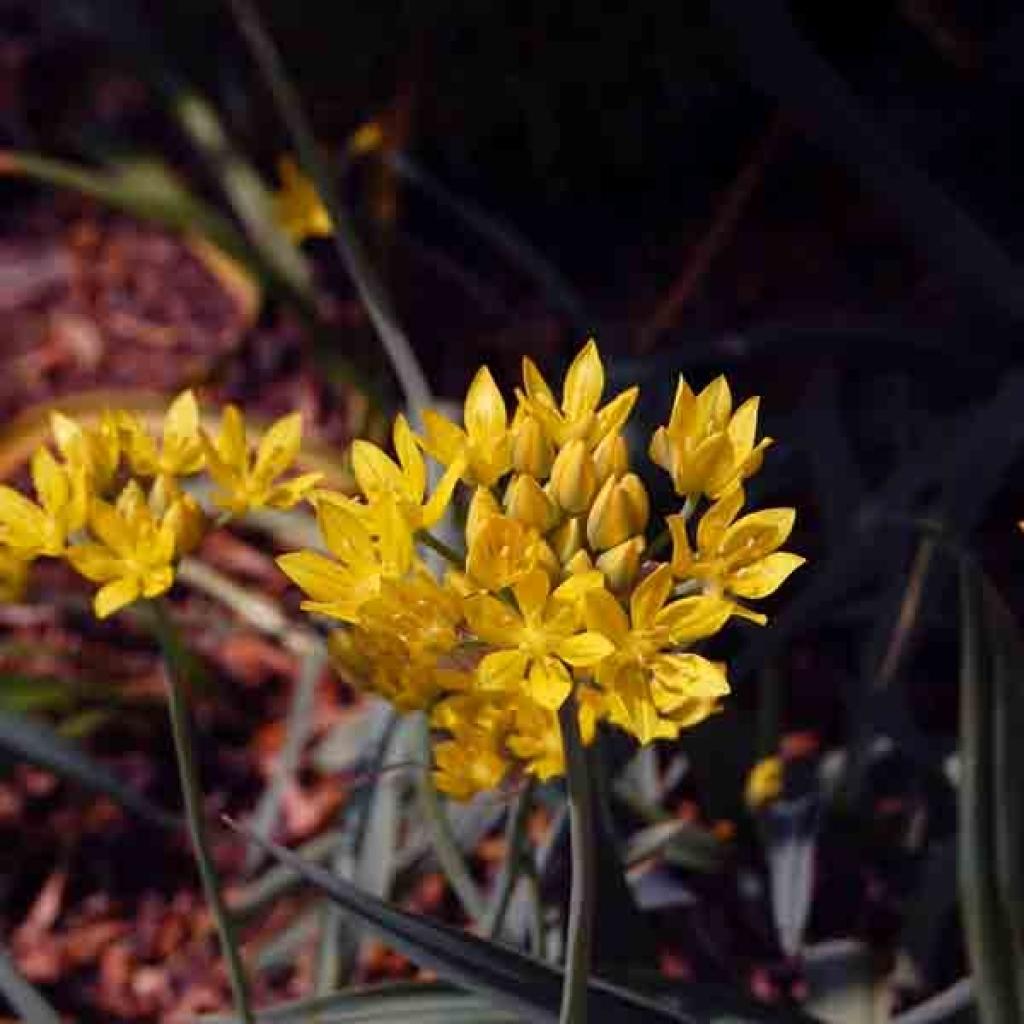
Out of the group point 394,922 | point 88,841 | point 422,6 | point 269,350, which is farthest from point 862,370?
point 394,922

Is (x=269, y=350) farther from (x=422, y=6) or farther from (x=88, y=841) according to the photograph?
(x=88, y=841)

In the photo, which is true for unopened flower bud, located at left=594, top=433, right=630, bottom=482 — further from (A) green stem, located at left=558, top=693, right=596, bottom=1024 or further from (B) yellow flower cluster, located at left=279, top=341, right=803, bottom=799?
(A) green stem, located at left=558, top=693, right=596, bottom=1024

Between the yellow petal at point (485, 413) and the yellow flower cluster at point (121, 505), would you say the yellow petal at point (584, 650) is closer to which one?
the yellow petal at point (485, 413)

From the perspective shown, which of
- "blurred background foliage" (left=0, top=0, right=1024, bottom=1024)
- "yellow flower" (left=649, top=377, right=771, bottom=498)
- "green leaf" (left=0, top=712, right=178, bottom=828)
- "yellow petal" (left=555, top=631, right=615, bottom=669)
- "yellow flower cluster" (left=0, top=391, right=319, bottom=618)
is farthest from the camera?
"blurred background foliage" (left=0, top=0, right=1024, bottom=1024)

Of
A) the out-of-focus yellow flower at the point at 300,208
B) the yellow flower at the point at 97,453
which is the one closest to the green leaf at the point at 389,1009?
the yellow flower at the point at 97,453

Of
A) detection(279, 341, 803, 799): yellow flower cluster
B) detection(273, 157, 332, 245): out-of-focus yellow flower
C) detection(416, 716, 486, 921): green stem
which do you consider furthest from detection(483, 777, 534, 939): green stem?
detection(273, 157, 332, 245): out-of-focus yellow flower
